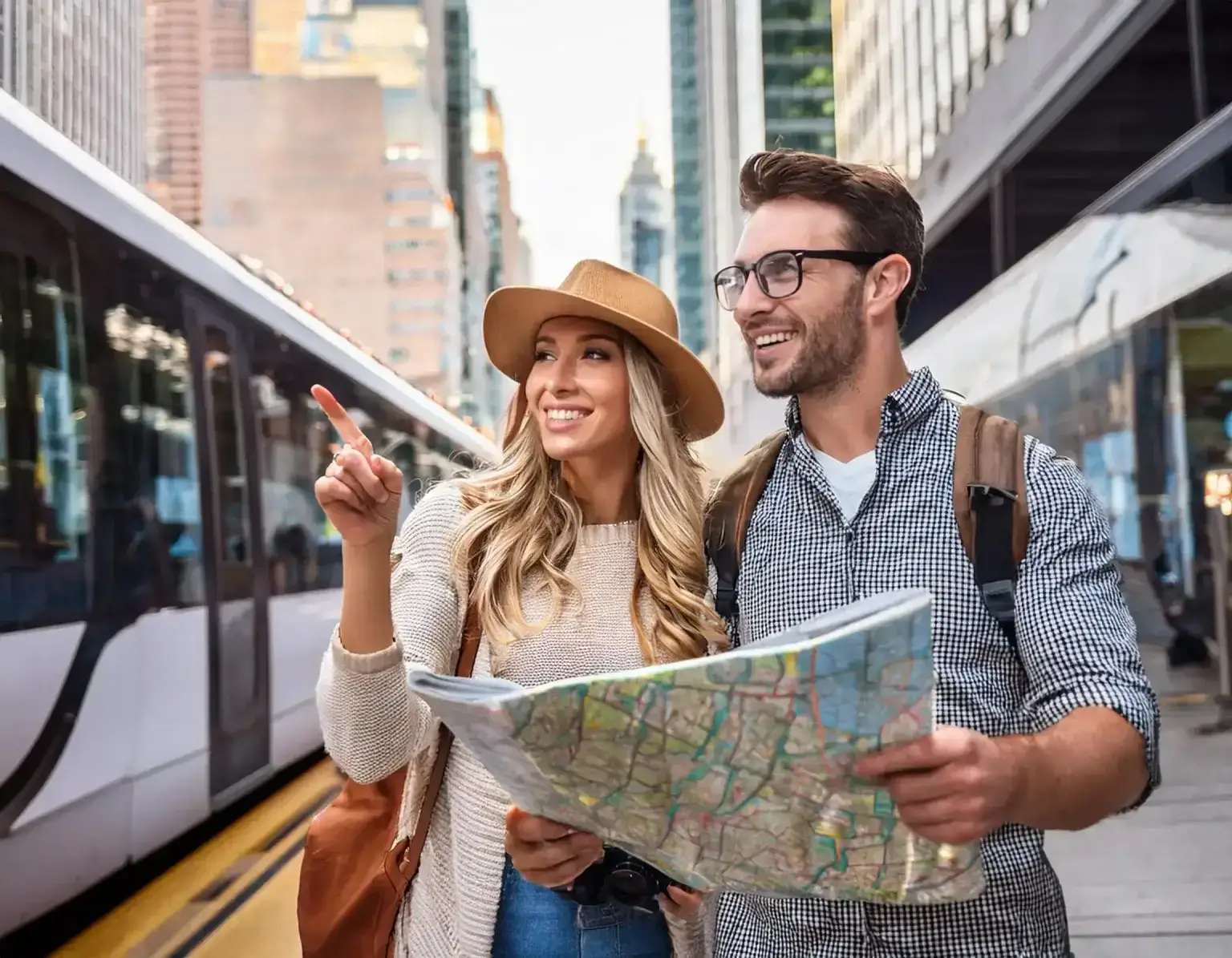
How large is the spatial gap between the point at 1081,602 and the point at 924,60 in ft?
26.7

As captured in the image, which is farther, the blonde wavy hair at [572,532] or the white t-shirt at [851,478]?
the blonde wavy hair at [572,532]

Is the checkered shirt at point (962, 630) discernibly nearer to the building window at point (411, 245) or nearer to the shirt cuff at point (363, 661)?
the shirt cuff at point (363, 661)

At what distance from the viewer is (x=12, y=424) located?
342 centimetres

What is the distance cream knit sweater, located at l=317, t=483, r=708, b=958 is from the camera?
1.51m

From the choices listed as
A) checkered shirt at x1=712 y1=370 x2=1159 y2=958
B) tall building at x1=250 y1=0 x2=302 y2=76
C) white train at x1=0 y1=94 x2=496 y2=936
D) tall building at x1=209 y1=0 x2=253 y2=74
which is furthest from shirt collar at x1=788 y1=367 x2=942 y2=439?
tall building at x1=250 y1=0 x2=302 y2=76

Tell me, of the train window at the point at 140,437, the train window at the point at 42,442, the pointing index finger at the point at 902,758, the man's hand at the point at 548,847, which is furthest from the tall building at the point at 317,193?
the pointing index finger at the point at 902,758

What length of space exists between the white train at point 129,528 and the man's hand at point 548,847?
3.94ft

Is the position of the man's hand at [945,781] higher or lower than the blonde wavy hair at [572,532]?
lower

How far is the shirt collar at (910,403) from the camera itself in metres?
1.46

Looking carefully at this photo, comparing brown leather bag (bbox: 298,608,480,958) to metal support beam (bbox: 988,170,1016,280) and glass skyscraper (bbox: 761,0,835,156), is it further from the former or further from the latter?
glass skyscraper (bbox: 761,0,835,156)

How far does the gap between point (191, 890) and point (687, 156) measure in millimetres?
81928

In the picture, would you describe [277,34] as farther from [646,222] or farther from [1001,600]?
[646,222]

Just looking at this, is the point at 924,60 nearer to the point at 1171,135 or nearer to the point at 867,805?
the point at 1171,135

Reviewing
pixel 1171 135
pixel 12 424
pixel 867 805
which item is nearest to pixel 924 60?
pixel 1171 135
